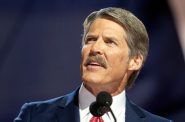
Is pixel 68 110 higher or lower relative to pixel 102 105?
lower

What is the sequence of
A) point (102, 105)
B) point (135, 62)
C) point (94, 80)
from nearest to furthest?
point (102, 105) < point (94, 80) < point (135, 62)

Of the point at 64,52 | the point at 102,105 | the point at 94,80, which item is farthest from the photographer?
the point at 64,52

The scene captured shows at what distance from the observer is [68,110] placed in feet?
5.08

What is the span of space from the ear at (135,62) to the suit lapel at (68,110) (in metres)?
0.23

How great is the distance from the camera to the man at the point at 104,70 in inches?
60.1

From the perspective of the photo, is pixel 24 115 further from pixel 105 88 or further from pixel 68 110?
pixel 105 88

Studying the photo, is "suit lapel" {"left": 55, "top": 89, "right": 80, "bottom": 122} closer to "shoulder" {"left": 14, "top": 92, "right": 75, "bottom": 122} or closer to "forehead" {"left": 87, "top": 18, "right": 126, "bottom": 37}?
"shoulder" {"left": 14, "top": 92, "right": 75, "bottom": 122}

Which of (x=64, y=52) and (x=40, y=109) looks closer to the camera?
(x=40, y=109)

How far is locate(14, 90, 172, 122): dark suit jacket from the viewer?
4.99 feet

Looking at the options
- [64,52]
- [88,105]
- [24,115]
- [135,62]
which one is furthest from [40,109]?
[64,52]

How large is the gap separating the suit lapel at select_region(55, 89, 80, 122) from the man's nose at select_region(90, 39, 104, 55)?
0.61ft

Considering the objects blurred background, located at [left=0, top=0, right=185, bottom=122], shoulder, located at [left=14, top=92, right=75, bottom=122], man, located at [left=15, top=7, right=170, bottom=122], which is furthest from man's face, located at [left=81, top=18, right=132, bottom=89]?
blurred background, located at [left=0, top=0, right=185, bottom=122]

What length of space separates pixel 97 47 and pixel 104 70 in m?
0.08

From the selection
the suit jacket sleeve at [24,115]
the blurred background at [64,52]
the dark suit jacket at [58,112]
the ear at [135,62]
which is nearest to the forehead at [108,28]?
the ear at [135,62]
